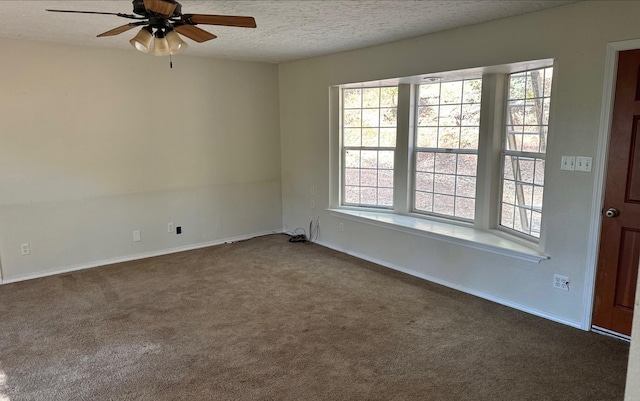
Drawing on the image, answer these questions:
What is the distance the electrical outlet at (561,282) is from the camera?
10.5 ft

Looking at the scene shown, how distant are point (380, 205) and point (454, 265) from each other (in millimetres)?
1371

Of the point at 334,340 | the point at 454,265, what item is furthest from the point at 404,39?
the point at 334,340

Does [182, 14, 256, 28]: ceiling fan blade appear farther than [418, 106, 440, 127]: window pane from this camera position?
No

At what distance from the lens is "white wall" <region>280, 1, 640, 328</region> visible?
2.95m

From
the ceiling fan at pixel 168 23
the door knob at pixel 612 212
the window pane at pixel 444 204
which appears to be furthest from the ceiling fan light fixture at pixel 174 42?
the door knob at pixel 612 212

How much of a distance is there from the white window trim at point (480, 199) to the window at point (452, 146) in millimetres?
11

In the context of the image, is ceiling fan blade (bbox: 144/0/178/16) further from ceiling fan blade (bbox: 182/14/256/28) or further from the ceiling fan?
ceiling fan blade (bbox: 182/14/256/28)

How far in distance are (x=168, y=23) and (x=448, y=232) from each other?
3038 millimetres

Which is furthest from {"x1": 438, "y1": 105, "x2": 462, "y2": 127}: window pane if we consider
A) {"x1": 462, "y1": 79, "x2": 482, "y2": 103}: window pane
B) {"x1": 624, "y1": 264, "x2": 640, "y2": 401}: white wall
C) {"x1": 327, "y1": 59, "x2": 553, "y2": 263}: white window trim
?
{"x1": 624, "y1": 264, "x2": 640, "y2": 401}: white wall

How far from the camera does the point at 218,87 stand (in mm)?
5348

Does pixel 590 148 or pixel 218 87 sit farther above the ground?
pixel 218 87

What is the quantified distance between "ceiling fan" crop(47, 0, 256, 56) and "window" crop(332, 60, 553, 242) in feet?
7.52

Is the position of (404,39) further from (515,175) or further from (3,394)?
(3,394)

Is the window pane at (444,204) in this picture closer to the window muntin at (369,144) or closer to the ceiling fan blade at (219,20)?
the window muntin at (369,144)
